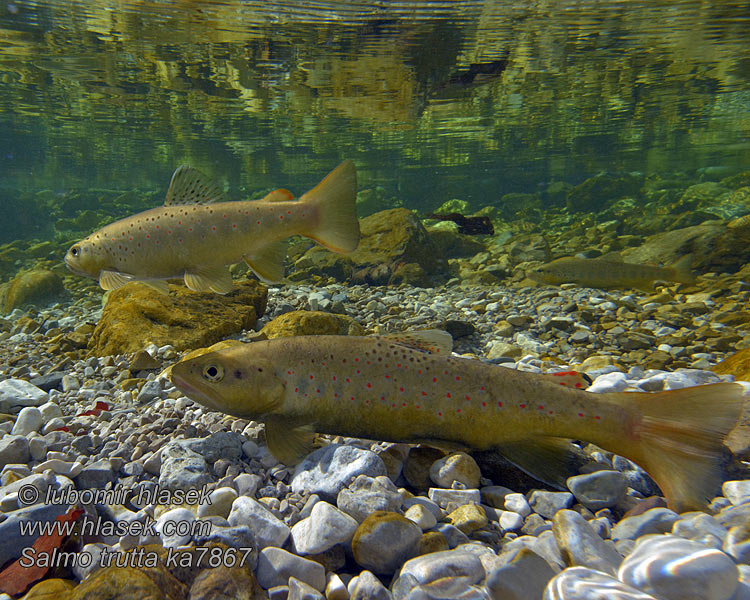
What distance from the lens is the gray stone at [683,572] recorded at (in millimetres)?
1668

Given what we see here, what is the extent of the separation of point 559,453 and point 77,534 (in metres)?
2.70

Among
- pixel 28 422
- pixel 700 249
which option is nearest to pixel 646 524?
pixel 28 422

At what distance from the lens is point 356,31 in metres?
14.7

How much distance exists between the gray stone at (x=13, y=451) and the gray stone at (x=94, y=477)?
664 mm

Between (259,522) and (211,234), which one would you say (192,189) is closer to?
(211,234)

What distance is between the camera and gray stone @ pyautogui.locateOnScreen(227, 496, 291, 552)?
7.16 feet

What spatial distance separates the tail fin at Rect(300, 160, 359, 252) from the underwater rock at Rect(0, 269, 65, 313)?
479 inches

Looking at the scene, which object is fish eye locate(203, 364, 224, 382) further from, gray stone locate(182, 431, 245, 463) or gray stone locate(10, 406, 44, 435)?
gray stone locate(10, 406, 44, 435)

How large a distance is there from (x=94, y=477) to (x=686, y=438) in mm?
3511

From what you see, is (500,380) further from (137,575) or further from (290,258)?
(290,258)

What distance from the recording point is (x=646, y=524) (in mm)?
2252

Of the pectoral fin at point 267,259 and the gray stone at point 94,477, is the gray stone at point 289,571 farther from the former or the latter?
the pectoral fin at point 267,259

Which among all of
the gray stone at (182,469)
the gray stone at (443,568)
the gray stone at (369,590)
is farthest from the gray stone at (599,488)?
the gray stone at (182,469)

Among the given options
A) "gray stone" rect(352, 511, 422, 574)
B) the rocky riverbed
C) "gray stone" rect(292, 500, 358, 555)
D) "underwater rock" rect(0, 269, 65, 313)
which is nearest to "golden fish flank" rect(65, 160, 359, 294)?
the rocky riverbed
